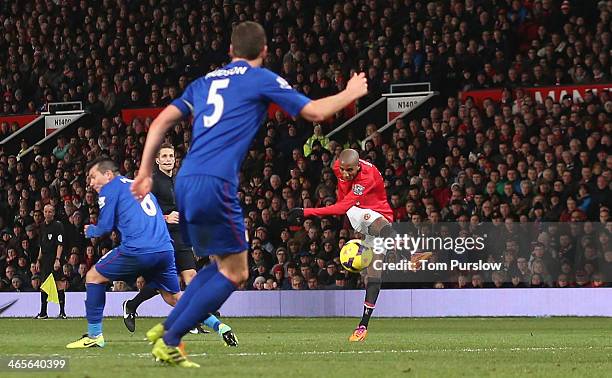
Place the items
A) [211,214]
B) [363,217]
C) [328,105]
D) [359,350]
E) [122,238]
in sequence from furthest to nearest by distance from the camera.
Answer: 1. [363,217]
2. [122,238]
3. [359,350]
4. [211,214]
5. [328,105]

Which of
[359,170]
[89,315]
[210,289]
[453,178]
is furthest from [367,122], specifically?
[210,289]

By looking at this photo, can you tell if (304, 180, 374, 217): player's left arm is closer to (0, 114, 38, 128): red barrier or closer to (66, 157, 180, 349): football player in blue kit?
(66, 157, 180, 349): football player in blue kit

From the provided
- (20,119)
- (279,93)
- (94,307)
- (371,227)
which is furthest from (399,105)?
(279,93)

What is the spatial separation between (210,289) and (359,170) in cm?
563

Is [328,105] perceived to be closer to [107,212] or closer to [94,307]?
[107,212]

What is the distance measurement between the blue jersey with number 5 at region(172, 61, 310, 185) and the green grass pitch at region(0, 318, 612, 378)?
132 centimetres

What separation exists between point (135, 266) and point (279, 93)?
4274mm

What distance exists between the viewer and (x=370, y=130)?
74.7 feet

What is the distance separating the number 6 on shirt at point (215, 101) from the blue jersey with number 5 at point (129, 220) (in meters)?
3.67

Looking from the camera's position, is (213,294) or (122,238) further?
(122,238)

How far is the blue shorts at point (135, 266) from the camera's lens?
11.7m

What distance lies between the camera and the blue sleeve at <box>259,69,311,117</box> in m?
7.88

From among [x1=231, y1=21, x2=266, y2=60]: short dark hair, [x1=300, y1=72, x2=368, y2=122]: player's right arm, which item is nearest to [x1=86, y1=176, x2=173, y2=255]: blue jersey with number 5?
[x1=231, y1=21, x2=266, y2=60]: short dark hair

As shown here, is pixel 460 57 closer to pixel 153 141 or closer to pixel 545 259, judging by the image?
pixel 545 259
